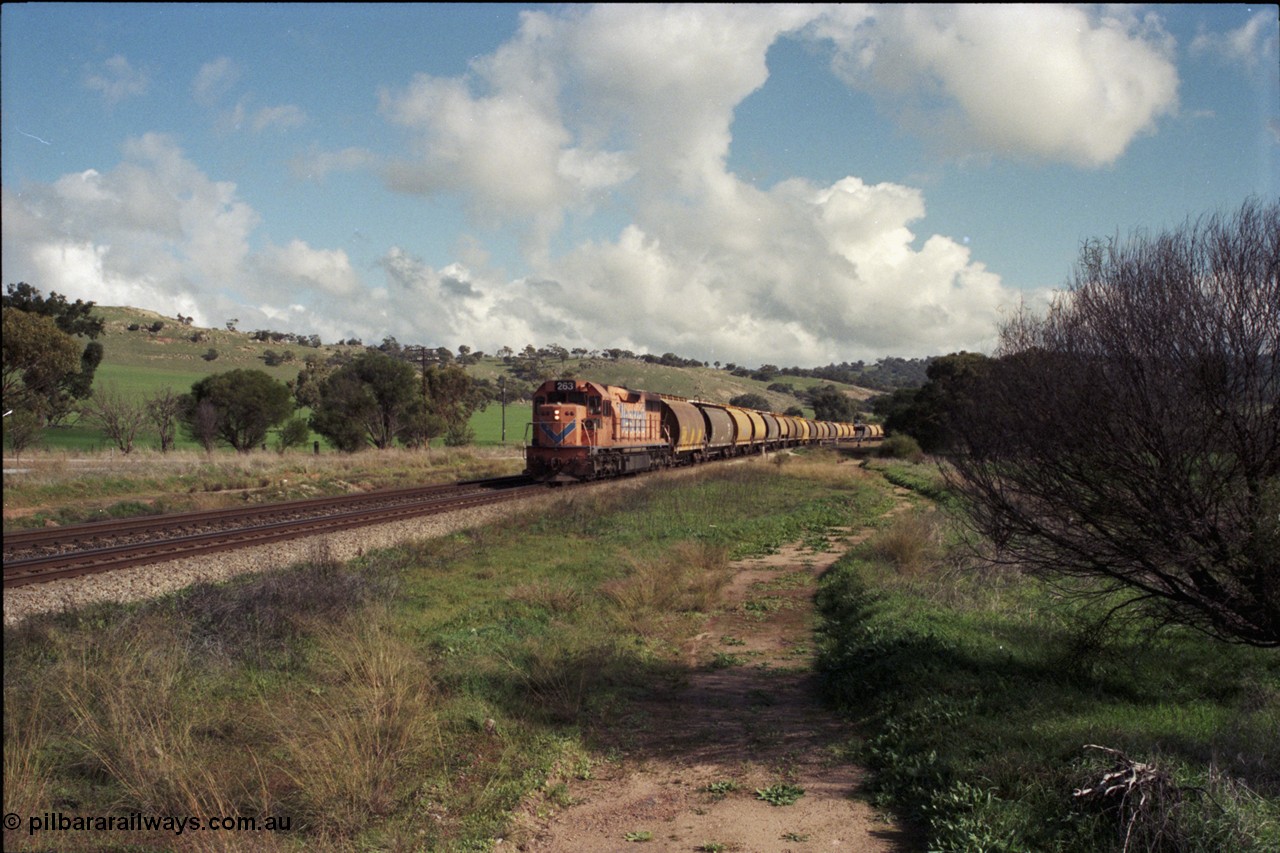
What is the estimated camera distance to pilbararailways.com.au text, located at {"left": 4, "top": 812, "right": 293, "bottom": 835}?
5402 mm

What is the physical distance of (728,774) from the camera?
7375 millimetres

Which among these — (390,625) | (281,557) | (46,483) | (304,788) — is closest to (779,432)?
(46,483)

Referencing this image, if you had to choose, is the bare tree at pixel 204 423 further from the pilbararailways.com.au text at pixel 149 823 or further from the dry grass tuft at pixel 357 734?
the pilbararailways.com.au text at pixel 149 823

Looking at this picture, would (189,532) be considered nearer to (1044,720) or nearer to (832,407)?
(1044,720)

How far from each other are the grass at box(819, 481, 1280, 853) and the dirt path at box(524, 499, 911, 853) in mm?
392

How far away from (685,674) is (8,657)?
7.37 metres

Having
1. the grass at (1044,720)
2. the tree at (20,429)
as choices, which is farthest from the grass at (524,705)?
the tree at (20,429)

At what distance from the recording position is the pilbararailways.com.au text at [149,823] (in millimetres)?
5402

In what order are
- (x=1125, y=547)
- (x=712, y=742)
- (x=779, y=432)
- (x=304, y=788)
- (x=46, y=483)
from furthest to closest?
(x=779, y=432) < (x=46, y=483) < (x=712, y=742) < (x=1125, y=547) < (x=304, y=788)

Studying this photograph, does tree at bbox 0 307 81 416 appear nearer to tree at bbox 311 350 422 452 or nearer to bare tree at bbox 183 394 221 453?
bare tree at bbox 183 394 221 453

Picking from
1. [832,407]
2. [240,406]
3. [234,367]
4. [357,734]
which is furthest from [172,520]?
[832,407]

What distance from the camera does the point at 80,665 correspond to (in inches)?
304

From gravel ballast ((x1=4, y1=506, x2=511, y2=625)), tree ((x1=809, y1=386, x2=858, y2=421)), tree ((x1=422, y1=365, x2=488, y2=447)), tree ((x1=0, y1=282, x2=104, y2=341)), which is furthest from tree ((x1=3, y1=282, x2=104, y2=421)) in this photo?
tree ((x1=809, y1=386, x2=858, y2=421))

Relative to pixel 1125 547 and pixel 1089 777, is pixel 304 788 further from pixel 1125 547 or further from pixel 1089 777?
pixel 1125 547
